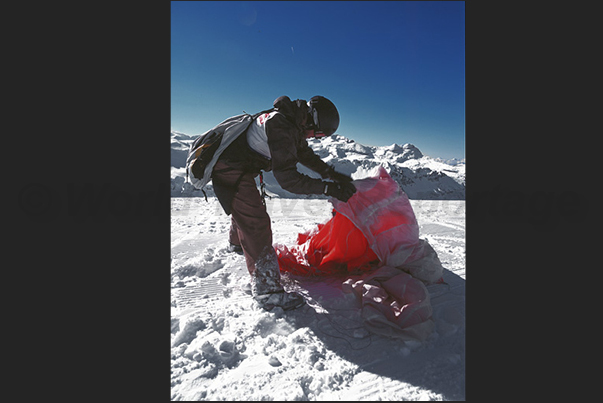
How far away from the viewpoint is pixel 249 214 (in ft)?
7.89

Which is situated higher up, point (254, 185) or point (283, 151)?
point (283, 151)

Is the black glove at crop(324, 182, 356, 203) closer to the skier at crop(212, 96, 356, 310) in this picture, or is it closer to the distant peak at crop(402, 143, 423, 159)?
the skier at crop(212, 96, 356, 310)

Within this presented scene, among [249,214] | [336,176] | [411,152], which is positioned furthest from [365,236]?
[411,152]

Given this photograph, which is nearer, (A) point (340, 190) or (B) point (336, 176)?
(A) point (340, 190)

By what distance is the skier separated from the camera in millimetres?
2270

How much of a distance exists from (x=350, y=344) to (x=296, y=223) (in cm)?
422

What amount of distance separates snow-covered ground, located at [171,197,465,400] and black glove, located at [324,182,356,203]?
33.9 inches

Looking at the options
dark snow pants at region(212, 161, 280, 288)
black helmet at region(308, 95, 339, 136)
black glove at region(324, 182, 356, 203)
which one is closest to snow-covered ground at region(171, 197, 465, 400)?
dark snow pants at region(212, 161, 280, 288)

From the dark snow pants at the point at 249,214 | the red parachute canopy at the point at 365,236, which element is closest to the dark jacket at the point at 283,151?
the dark snow pants at the point at 249,214

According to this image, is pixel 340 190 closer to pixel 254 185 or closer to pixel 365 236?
pixel 365 236

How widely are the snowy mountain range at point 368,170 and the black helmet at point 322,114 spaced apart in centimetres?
50

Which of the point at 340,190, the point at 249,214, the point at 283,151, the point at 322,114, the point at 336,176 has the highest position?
the point at 322,114

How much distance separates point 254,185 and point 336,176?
→ 0.78 metres

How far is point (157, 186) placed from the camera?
3.35 ft
